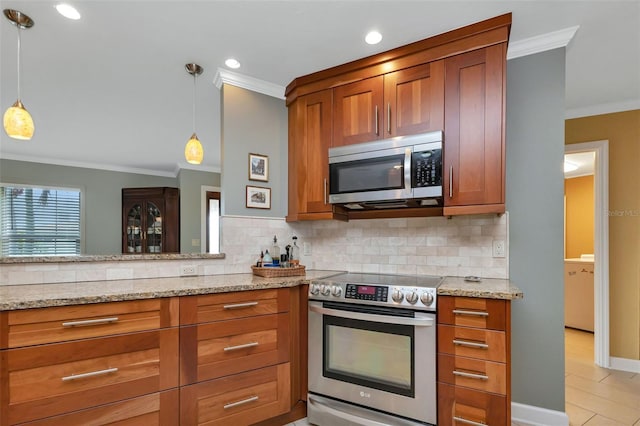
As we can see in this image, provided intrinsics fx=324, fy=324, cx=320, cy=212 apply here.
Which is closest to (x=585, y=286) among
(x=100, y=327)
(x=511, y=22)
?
(x=511, y=22)

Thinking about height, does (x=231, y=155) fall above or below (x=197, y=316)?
above

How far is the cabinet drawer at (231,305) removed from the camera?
1739mm

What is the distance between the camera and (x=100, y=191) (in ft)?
18.6

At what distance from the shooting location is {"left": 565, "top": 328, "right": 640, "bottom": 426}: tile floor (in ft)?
7.07

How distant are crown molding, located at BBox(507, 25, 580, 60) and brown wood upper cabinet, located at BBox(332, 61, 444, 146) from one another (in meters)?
0.54

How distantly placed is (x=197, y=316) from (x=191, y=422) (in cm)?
56

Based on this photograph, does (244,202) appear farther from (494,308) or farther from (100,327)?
(494,308)

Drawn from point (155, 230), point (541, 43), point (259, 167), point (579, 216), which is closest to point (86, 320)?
point (259, 167)

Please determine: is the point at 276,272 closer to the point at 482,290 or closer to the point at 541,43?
the point at 482,290

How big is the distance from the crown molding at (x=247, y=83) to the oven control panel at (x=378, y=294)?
169 cm

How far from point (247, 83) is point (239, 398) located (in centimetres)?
229

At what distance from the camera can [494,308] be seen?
5.40ft

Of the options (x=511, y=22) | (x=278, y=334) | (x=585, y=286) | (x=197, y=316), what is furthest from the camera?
(x=585, y=286)

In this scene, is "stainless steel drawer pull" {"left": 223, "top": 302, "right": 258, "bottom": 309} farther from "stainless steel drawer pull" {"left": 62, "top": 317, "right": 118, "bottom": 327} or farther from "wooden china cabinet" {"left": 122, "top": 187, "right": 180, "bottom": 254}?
"wooden china cabinet" {"left": 122, "top": 187, "right": 180, "bottom": 254}
